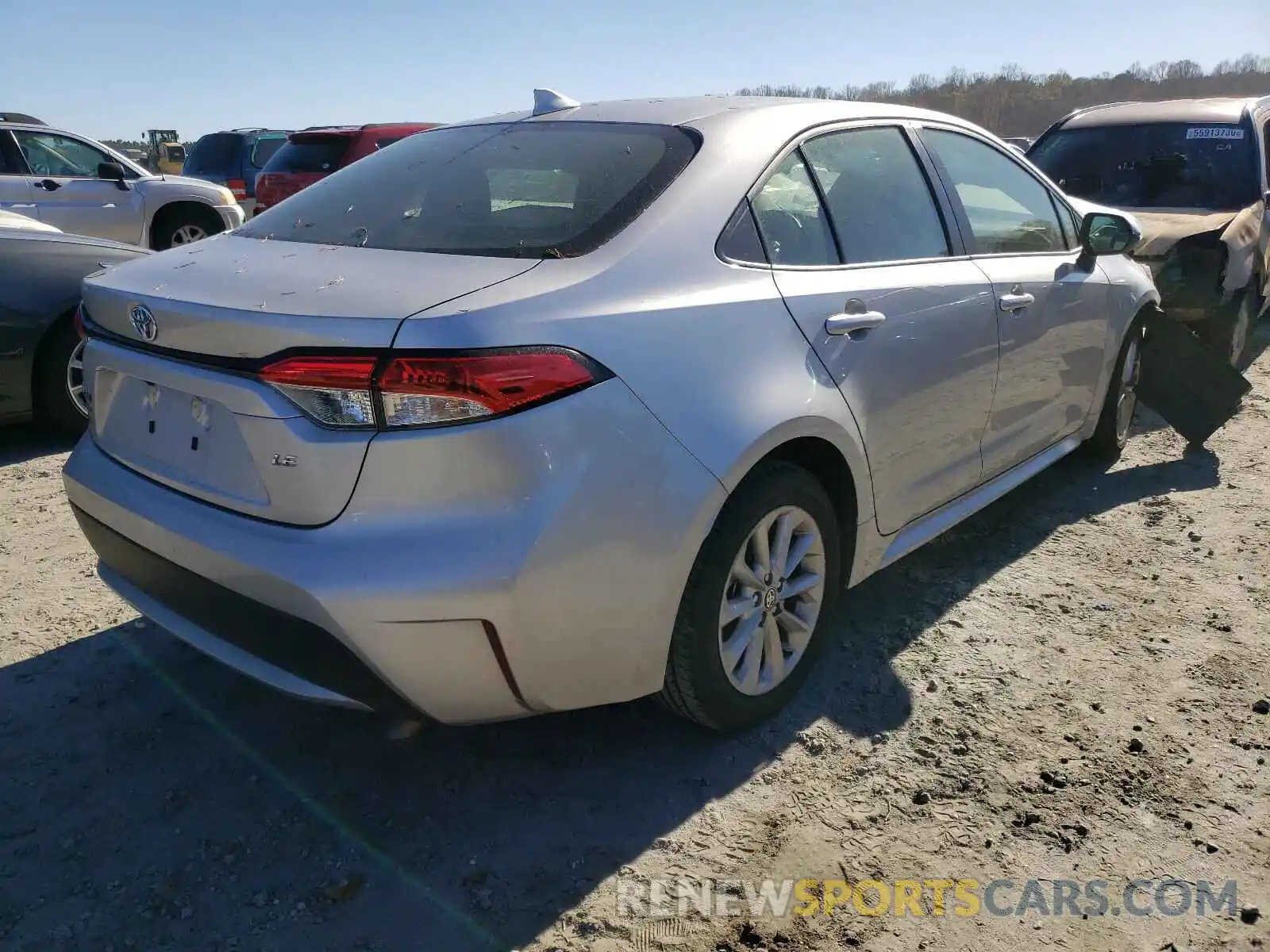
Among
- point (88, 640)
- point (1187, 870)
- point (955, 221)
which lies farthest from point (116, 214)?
point (1187, 870)

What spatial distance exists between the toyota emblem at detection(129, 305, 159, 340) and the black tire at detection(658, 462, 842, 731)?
53.0 inches

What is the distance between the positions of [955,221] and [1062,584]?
1.38 metres

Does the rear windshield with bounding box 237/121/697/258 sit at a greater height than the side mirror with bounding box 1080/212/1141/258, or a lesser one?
greater

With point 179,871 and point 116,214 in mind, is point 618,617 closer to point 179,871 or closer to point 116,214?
point 179,871

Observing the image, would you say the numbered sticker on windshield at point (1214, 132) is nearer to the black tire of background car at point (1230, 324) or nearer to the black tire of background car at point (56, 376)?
→ the black tire of background car at point (1230, 324)

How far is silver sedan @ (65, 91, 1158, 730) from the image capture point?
1.96 m

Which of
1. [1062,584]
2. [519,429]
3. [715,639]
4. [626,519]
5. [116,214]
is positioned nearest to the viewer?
[519,429]

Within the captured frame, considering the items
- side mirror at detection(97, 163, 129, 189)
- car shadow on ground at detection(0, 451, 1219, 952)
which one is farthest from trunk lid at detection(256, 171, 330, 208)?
car shadow on ground at detection(0, 451, 1219, 952)

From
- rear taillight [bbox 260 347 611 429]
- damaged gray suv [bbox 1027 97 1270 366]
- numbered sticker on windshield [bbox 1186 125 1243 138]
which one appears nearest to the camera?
rear taillight [bbox 260 347 611 429]

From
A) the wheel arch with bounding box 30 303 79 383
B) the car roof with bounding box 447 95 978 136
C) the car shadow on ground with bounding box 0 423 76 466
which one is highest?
the car roof with bounding box 447 95 978 136

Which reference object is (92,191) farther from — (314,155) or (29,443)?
(29,443)

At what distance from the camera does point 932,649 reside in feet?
10.5
